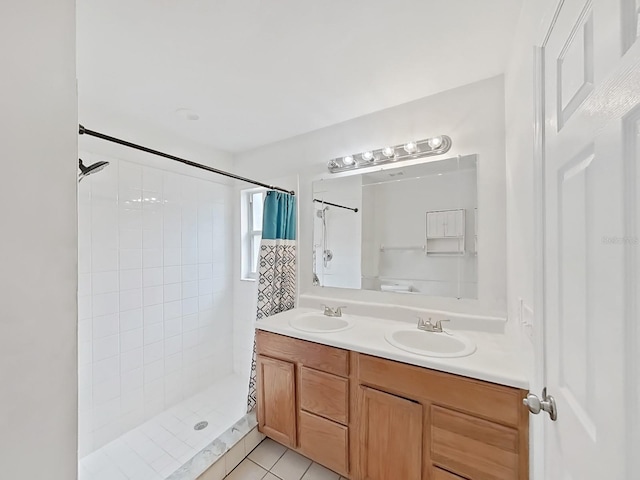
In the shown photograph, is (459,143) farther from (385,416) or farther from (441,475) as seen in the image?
(441,475)

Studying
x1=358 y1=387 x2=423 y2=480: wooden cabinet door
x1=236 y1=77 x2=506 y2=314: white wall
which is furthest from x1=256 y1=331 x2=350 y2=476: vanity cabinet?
x1=236 y1=77 x2=506 y2=314: white wall

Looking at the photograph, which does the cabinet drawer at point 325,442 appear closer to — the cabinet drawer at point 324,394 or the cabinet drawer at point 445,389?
the cabinet drawer at point 324,394

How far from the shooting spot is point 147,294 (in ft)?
7.28

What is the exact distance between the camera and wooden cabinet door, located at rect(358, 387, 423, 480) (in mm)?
1303

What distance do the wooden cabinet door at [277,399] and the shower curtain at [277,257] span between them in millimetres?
492

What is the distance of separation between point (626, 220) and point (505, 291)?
4.43 feet

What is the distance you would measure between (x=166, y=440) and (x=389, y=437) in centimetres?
169

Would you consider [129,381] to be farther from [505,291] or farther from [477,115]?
[477,115]

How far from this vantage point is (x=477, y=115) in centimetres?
166

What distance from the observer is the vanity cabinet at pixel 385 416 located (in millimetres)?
1120

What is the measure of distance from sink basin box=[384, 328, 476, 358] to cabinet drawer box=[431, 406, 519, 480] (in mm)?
327

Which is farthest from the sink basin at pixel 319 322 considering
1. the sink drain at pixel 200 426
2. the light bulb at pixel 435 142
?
the light bulb at pixel 435 142

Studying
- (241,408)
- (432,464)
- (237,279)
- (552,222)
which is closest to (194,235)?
(237,279)

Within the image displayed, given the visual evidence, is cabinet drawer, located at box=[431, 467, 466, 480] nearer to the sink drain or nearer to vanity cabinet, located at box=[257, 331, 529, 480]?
vanity cabinet, located at box=[257, 331, 529, 480]
